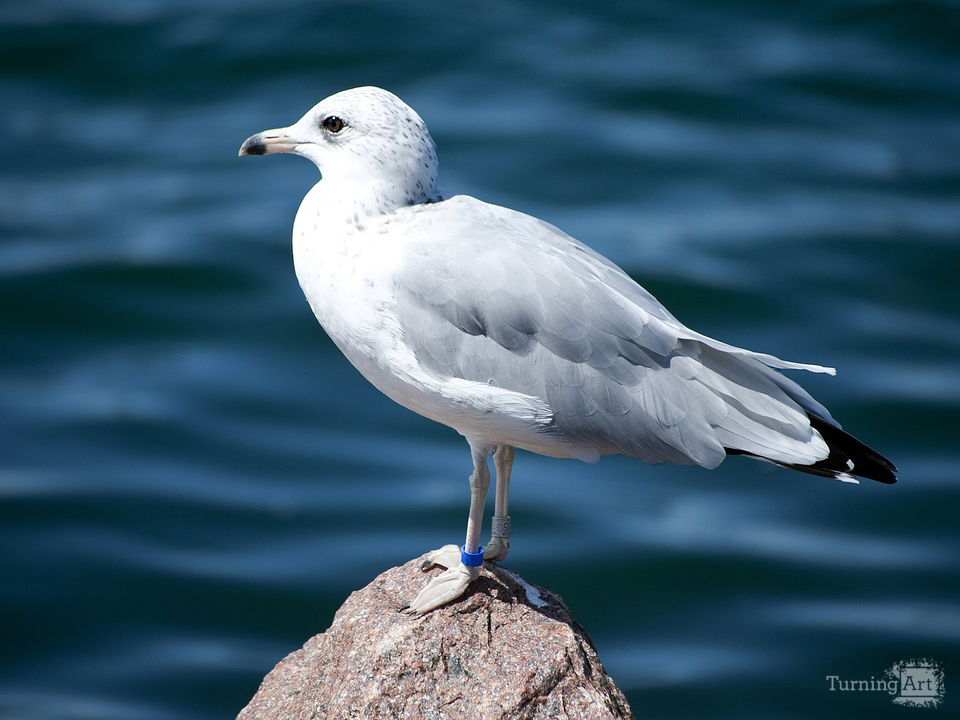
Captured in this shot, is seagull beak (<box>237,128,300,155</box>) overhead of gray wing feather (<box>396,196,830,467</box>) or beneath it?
overhead

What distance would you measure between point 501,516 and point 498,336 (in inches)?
39.8

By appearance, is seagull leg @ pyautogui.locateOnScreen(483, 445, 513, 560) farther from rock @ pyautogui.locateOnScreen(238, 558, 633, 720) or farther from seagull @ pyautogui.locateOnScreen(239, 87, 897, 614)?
seagull @ pyautogui.locateOnScreen(239, 87, 897, 614)

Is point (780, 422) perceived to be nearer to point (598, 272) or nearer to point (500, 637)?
point (598, 272)

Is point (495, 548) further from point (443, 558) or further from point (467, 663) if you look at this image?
point (467, 663)

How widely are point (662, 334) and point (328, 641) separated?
1965 millimetres

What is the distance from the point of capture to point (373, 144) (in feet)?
15.4

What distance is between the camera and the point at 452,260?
182 inches

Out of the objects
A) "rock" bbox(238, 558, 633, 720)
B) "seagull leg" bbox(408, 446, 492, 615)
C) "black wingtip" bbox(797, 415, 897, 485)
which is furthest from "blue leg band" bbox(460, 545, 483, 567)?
"black wingtip" bbox(797, 415, 897, 485)

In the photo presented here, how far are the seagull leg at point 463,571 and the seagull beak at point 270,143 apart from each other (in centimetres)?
151

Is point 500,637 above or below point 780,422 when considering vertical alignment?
below

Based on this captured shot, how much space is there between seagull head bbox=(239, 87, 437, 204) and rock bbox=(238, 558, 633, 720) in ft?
5.72

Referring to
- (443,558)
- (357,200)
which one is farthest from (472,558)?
(357,200)

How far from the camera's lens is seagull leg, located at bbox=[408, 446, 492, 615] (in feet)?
16.0

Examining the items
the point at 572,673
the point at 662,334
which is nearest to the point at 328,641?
the point at 572,673
